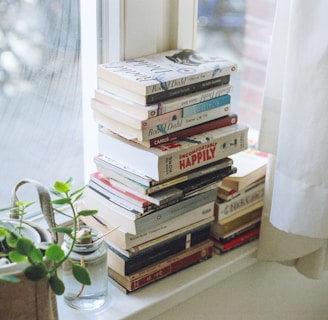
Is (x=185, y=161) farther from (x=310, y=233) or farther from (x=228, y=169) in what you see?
(x=310, y=233)

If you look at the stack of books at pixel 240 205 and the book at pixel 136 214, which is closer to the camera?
the book at pixel 136 214

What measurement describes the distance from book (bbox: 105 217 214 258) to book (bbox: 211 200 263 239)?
6 cm

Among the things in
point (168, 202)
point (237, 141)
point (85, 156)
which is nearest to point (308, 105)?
point (237, 141)

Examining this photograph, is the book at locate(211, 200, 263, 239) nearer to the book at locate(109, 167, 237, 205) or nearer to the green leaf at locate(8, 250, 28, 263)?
the book at locate(109, 167, 237, 205)

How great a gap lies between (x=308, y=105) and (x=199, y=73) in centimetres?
19

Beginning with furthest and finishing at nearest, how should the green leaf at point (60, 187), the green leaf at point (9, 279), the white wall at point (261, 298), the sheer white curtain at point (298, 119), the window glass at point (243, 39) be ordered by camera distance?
the window glass at point (243, 39) < the white wall at point (261, 298) < the sheer white curtain at point (298, 119) < the green leaf at point (60, 187) < the green leaf at point (9, 279)

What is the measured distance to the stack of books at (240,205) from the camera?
4.37ft

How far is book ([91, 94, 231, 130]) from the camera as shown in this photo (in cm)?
109

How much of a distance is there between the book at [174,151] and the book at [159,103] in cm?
6

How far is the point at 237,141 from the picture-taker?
3.99 ft

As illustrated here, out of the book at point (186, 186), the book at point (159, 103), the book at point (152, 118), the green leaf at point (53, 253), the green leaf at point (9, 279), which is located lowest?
the book at point (186, 186)

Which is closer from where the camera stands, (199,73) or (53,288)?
(53,288)

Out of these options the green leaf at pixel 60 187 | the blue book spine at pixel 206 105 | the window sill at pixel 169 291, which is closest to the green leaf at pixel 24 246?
the green leaf at pixel 60 187

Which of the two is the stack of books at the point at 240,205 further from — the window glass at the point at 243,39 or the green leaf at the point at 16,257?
the green leaf at the point at 16,257
